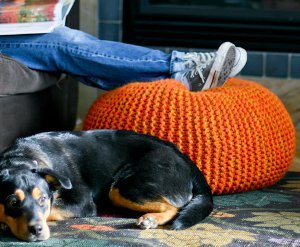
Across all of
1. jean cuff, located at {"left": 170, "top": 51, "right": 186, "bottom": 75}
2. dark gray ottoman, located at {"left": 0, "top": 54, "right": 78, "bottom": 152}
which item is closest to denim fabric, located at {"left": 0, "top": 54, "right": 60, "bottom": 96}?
dark gray ottoman, located at {"left": 0, "top": 54, "right": 78, "bottom": 152}

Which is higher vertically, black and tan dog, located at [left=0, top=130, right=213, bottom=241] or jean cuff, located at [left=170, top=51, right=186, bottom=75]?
jean cuff, located at [left=170, top=51, right=186, bottom=75]

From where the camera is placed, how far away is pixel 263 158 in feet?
6.07

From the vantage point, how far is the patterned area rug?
4.56ft

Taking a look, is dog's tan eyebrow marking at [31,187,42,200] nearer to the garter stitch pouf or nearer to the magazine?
the garter stitch pouf

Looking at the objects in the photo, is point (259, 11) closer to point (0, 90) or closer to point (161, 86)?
point (161, 86)

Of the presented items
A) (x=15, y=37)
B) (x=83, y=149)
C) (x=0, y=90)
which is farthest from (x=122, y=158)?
(x=15, y=37)

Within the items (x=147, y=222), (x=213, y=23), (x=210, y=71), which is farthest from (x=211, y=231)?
(x=213, y=23)

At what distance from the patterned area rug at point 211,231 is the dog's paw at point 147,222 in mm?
15

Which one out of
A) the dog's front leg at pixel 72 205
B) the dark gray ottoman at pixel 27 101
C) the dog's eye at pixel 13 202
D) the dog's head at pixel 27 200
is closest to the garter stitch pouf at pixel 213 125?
the dark gray ottoman at pixel 27 101

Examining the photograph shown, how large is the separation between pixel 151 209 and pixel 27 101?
603mm

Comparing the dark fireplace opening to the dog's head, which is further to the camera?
the dark fireplace opening

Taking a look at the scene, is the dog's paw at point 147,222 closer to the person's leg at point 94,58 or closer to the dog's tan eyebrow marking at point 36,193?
the dog's tan eyebrow marking at point 36,193

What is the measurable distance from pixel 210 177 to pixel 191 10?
127 cm

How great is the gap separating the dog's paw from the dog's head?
0.54 feet
